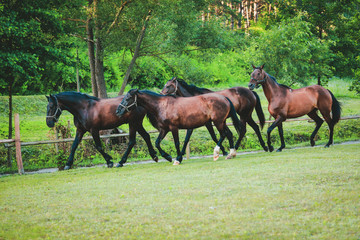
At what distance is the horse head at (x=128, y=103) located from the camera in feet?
41.9

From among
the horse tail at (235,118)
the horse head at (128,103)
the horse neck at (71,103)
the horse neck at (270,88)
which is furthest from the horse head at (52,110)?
the horse neck at (270,88)

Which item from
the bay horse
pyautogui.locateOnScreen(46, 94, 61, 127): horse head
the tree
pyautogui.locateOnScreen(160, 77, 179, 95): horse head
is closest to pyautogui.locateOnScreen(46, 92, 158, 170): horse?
pyautogui.locateOnScreen(46, 94, 61, 127): horse head

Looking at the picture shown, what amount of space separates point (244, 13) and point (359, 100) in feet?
84.9

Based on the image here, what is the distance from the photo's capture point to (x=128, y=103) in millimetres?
12859

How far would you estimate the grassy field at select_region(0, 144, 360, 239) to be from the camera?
604 cm

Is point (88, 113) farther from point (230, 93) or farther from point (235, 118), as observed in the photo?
point (230, 93)

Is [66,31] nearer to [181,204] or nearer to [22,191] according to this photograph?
[22,191]

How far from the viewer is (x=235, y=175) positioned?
32.1ft

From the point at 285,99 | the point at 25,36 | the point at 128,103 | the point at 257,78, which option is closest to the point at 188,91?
the point at 257,78

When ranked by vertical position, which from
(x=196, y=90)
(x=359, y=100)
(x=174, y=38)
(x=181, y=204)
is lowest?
(x=359, y=100)

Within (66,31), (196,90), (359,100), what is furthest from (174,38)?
(359,100)

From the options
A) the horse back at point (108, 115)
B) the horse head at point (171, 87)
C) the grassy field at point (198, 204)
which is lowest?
the grassy field at point (198, 204)

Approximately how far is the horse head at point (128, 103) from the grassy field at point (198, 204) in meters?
2.38

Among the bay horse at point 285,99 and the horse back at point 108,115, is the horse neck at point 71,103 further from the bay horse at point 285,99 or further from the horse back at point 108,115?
the bay horse at point 285,99
